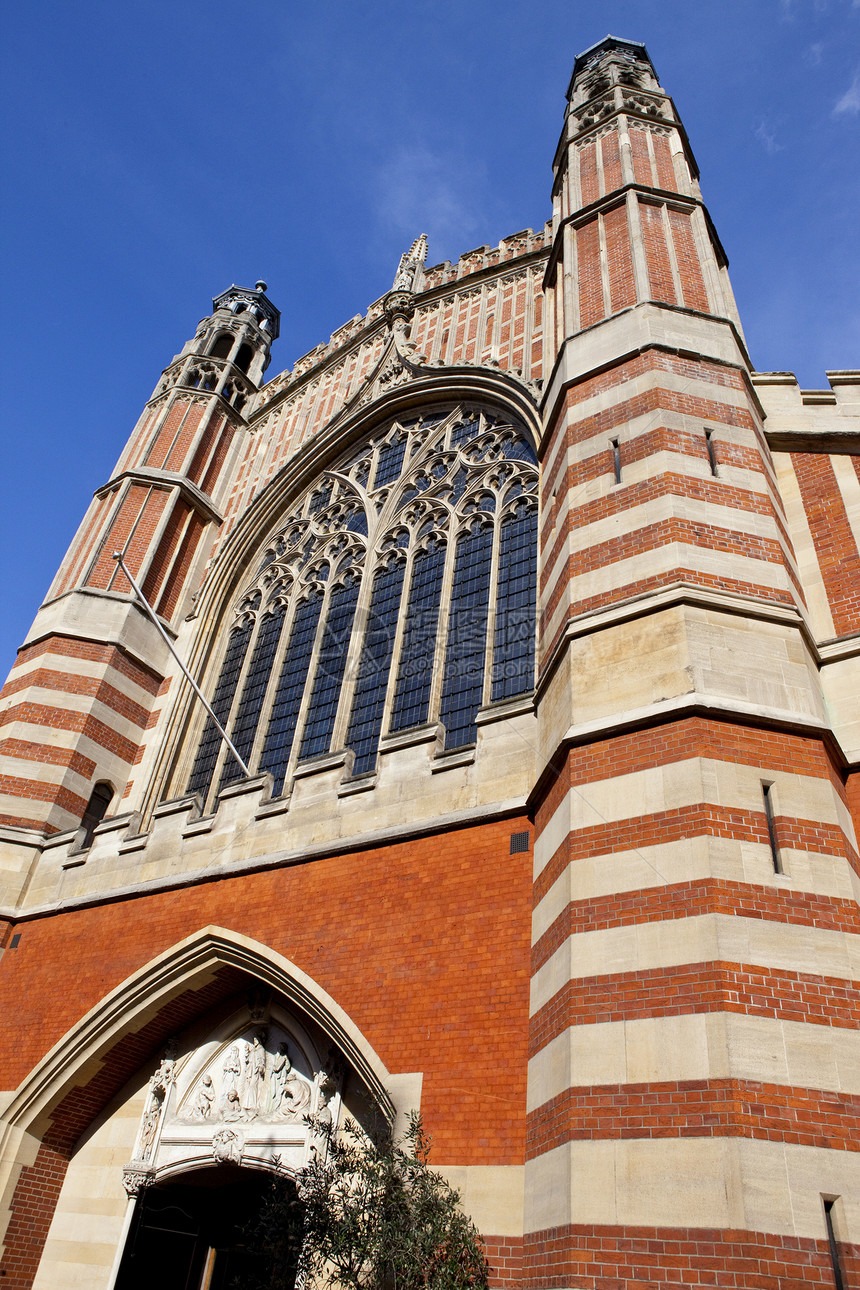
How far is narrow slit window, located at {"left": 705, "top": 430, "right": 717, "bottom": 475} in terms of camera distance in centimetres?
889

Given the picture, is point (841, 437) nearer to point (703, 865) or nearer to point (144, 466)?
point (703, 865)

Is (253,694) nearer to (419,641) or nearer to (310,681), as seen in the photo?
(310,681)

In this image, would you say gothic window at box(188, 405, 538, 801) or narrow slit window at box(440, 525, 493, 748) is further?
gothic window at box(188, 405, 538, 801)

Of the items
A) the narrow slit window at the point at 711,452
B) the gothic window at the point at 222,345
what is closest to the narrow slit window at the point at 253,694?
the narrow slit window at the point at 711,452

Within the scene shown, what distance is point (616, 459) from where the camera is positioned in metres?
9.37

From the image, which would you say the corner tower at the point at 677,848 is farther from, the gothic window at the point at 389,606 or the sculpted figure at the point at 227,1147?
the sculpted figure at the point at 227,1147

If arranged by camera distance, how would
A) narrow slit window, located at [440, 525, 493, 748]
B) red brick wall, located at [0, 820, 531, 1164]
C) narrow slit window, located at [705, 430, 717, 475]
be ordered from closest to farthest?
red brick wall, located at [0, 820, 531, 1164] < narrow slit window, located at [705, 430, 717, 475] < narrow slit window, located at [440, 525, 493, 748]

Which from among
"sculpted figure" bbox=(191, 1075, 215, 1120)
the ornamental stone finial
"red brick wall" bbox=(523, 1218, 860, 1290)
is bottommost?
"red brick wall" bbox=(523, 1218, 860, 1290)

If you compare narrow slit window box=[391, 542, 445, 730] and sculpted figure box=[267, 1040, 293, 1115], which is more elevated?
narrow slit window box=[391, 542, 445, 730]

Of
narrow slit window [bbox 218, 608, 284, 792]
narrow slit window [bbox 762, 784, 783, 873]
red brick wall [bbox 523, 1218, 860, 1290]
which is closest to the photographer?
red brick wall [bbox 523, 1218, 860, 1290]

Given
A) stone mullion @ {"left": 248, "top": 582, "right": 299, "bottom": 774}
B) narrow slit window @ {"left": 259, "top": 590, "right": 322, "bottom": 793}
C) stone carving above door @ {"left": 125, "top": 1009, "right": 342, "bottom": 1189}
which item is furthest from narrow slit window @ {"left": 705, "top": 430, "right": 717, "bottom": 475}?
stone mullion @ {"left": 248, "top": 582, "right": 299, "bottom": 774}

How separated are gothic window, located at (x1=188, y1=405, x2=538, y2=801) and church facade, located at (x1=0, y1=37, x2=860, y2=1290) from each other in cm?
7

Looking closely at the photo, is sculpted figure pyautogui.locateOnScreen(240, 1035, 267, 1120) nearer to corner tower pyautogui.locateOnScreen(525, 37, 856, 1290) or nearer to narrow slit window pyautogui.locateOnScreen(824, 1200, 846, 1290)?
corner tower pyautogui.locateOnScreen(525, 37, 856, 1290)

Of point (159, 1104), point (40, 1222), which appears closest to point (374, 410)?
point (159, 1104)
